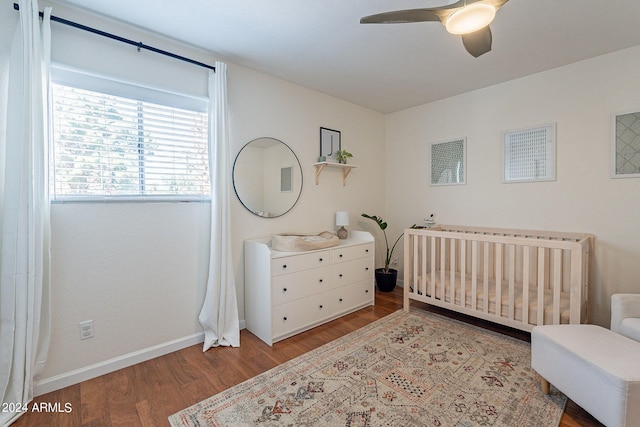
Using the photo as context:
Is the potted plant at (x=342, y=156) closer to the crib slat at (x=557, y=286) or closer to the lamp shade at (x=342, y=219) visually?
the lamp shade at (x=342, y=219)

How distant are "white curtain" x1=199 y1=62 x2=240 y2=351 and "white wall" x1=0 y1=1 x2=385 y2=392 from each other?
12cm

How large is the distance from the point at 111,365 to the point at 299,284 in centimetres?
146

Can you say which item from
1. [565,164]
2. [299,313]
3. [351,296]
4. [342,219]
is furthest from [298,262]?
[565,164]

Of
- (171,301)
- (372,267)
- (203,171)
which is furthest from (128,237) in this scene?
(372,267)

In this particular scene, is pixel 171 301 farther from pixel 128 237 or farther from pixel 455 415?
pixel 455 415

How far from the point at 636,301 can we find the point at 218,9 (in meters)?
3.26

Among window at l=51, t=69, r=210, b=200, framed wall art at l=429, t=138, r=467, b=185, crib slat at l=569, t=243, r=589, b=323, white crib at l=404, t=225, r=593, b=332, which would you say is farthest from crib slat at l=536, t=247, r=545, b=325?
window at l=51, t=69, r=210, b=200

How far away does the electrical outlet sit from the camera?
6.21 feet

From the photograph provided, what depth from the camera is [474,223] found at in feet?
10.7

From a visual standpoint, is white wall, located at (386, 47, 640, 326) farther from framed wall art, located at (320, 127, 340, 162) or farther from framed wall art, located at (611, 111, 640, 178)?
framed wall art, located at (320, 127, 340, 162)

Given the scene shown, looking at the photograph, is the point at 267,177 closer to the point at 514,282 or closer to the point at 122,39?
the point at 122,39

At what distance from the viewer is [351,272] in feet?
9.86

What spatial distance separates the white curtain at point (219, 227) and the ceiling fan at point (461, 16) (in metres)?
1.40

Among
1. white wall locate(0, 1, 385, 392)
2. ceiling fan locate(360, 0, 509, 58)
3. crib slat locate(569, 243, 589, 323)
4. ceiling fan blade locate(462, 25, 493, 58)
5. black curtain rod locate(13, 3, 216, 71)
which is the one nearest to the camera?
ceiling fan locate(360, 0, 509, 58)
